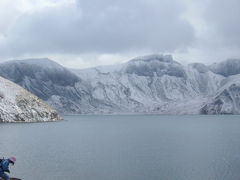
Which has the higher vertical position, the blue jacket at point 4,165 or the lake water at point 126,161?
the blue jacket at point 4,165

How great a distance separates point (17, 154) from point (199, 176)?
4695 centimetres

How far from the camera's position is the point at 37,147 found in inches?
4656

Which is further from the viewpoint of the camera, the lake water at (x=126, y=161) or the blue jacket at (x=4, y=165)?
the lake water at (x=126, y=161)

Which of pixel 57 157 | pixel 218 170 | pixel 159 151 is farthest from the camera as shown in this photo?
pixel 159 151

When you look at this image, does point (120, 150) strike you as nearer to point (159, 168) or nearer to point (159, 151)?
point (159, 151)

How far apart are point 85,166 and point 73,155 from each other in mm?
16912

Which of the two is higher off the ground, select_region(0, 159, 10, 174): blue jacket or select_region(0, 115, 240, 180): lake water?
select_region(0, 159, 10, 174): blue jacket

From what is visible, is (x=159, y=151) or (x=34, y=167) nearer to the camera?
(x=34, y=167)

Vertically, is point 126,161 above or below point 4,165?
below

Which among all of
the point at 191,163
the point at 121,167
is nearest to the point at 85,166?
the point at 121,167

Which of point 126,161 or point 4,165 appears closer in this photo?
point 4,165

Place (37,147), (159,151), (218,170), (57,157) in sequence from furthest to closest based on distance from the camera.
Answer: (37,147), (159,151), (57,157), (218,170)

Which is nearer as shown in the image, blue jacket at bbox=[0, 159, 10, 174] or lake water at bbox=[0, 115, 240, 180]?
blue jacket at bbox=[0, 159, 10, 174]

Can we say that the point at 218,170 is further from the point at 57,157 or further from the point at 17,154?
the point at 17,154
